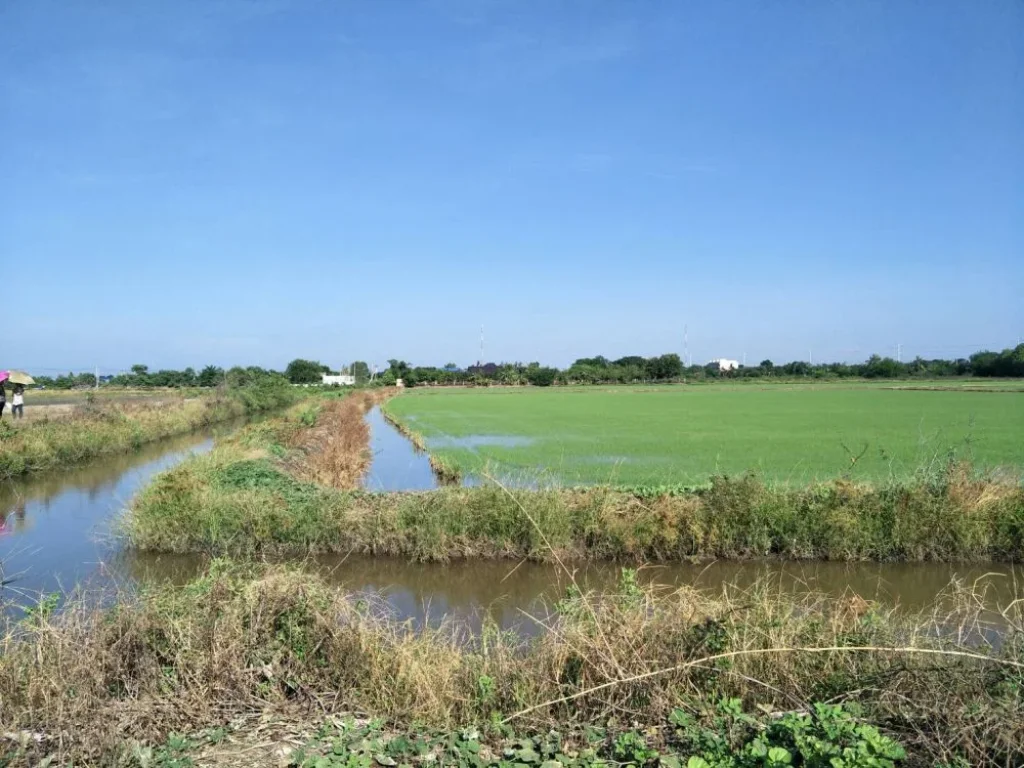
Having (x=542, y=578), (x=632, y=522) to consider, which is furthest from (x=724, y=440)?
(x=542, y=578)

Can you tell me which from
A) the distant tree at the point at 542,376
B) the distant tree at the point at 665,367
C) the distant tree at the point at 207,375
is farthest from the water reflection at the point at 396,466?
the distant tree at the point at 665,367

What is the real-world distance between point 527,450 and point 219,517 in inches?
435

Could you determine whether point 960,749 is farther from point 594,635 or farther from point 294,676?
point 294,676

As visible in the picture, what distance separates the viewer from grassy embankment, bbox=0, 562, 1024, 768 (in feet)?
10.5

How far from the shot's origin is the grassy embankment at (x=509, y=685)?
3197 millimetres

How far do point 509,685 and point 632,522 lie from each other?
219 inches

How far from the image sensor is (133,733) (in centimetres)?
349

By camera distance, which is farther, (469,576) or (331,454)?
(331,454)

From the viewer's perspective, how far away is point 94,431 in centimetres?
2173

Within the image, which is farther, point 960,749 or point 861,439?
point 861,439

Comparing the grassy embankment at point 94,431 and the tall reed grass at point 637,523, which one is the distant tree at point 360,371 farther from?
the tall reed grass at point 637,523

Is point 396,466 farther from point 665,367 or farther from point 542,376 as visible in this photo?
point 665,367

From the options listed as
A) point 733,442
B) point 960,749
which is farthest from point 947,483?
point 733,442

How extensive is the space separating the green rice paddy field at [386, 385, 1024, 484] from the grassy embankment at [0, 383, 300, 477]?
992cm
